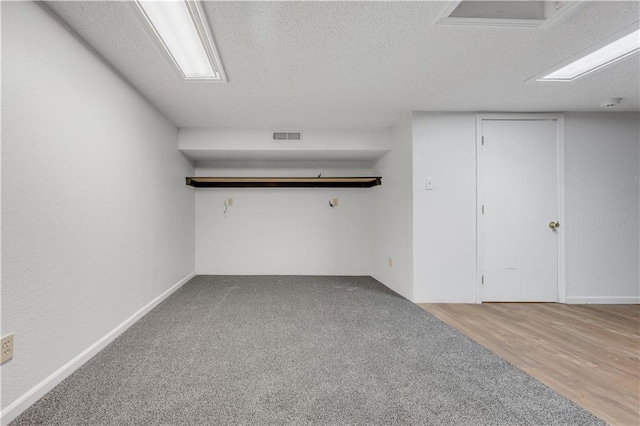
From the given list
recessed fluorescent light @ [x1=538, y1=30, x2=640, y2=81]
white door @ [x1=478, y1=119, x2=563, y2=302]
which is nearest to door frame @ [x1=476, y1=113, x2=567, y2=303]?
white door @ [x1=478, y1=119, x2=563, y2=302]

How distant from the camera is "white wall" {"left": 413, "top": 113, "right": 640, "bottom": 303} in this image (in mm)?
3078

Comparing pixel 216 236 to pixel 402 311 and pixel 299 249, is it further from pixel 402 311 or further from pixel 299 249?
pixel 402 311

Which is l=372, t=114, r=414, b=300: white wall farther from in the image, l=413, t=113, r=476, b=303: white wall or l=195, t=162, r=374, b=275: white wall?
l=195, t=162, r=374, b=275: white wall

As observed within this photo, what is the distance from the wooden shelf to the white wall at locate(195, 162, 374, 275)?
19cm

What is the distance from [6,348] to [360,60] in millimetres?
2644

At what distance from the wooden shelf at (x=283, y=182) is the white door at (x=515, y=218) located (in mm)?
1475

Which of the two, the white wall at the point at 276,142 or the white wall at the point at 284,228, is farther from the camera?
the white wall at the point at 284,228

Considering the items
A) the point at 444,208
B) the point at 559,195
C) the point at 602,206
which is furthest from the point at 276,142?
the point at 602,206

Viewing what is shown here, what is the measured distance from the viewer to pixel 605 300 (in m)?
3.09

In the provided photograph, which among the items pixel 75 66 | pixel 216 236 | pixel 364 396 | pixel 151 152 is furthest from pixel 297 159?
pixel 364 396

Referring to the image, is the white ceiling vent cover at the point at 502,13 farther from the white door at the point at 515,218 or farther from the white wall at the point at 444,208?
the white door at the point at 515,218

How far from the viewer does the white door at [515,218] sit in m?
3.10

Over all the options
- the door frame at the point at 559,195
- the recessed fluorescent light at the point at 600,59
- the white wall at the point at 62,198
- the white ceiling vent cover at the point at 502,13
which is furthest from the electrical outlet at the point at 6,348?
the recessed fluorescent light at the point at 600,59

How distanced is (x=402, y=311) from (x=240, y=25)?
280cm
